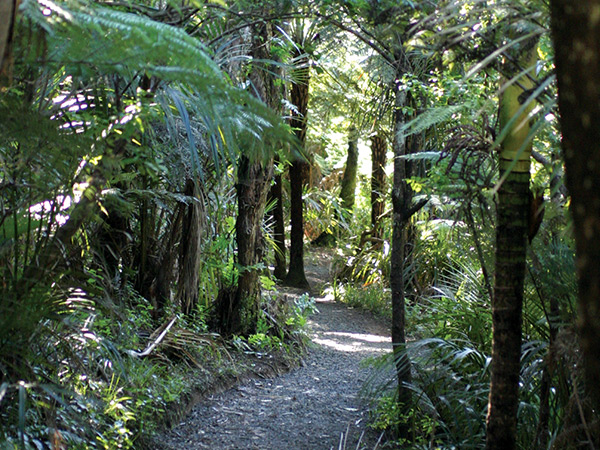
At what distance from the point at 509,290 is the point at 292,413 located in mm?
2958

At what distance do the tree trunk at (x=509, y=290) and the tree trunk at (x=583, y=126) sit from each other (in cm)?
168

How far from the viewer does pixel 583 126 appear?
0.86 metres

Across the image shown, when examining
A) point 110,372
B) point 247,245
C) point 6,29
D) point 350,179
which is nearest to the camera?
point 6,29

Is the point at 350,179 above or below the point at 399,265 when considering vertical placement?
above

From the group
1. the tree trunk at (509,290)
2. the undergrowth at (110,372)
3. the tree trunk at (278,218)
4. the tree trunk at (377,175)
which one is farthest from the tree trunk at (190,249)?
the tree trunk at (377,175)

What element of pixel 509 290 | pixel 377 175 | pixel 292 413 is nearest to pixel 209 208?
pixel 292 413

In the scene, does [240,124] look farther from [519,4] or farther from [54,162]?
[519,4]

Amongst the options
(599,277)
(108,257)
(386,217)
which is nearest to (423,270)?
(386,217)

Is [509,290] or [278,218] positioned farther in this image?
[278,218]

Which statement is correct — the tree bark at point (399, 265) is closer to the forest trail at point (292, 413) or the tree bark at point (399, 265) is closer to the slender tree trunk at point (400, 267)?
the slender tree trunk at point (400, 267)

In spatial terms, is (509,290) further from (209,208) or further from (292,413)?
(209,208)

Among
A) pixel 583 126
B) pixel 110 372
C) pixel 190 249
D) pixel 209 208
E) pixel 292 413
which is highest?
pixel 209 208

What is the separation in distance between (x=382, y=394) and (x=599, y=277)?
4.19 metres

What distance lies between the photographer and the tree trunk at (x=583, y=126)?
851 mm
